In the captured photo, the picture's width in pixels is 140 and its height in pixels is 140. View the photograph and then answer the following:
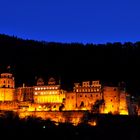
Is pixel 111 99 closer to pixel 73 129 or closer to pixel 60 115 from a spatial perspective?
pixel 60 115

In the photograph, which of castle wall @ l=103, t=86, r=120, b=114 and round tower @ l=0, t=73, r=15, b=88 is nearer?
castle wall @ l=103, t=86, r=120, b=114

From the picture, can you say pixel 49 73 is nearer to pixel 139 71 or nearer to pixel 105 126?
pixel 139 71

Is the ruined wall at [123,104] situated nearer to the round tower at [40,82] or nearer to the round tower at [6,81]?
the round tower at [40,82]

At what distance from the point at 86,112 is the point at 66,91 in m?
8.72

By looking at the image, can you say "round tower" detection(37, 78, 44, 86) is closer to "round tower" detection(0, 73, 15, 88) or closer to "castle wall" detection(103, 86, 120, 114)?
"round tower" detection(0, 73, 15, 88)

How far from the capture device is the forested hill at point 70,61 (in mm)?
95887

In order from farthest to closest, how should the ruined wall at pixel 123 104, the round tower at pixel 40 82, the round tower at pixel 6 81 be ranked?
the round tower at pixel 40 82 < the round tower at pixel 6 81 < the ruined wall at pixel 123 104

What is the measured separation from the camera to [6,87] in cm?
8156

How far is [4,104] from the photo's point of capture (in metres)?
77.6

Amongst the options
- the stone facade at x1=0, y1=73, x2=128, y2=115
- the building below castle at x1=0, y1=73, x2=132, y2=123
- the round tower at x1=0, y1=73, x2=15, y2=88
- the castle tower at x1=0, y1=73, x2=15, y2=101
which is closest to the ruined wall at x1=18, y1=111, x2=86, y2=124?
the building below castle at x1=0, y1=73, x2=132, y2=123

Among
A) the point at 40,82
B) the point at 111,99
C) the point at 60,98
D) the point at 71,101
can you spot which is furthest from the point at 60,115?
the point at 40,82

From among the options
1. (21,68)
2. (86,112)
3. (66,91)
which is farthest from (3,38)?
(86,112)

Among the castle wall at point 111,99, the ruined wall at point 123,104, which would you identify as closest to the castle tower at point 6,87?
the castle wall at point 111,99

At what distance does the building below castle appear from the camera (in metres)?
75.8
